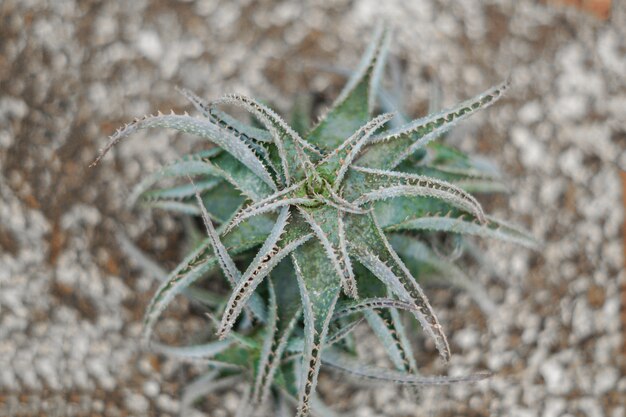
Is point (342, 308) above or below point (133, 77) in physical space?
below

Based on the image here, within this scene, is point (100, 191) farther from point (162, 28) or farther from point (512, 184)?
point (512, 184)

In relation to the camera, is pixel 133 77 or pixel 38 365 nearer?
pixel 38 365

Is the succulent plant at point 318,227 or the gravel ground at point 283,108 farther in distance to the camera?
the gravel ground at point 283,108

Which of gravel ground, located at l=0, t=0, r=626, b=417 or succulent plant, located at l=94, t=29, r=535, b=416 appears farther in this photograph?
gravel ground, located at l=0, t=0, r=626, b=417

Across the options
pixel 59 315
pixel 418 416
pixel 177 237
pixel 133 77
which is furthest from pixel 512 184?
pixel 59 315
